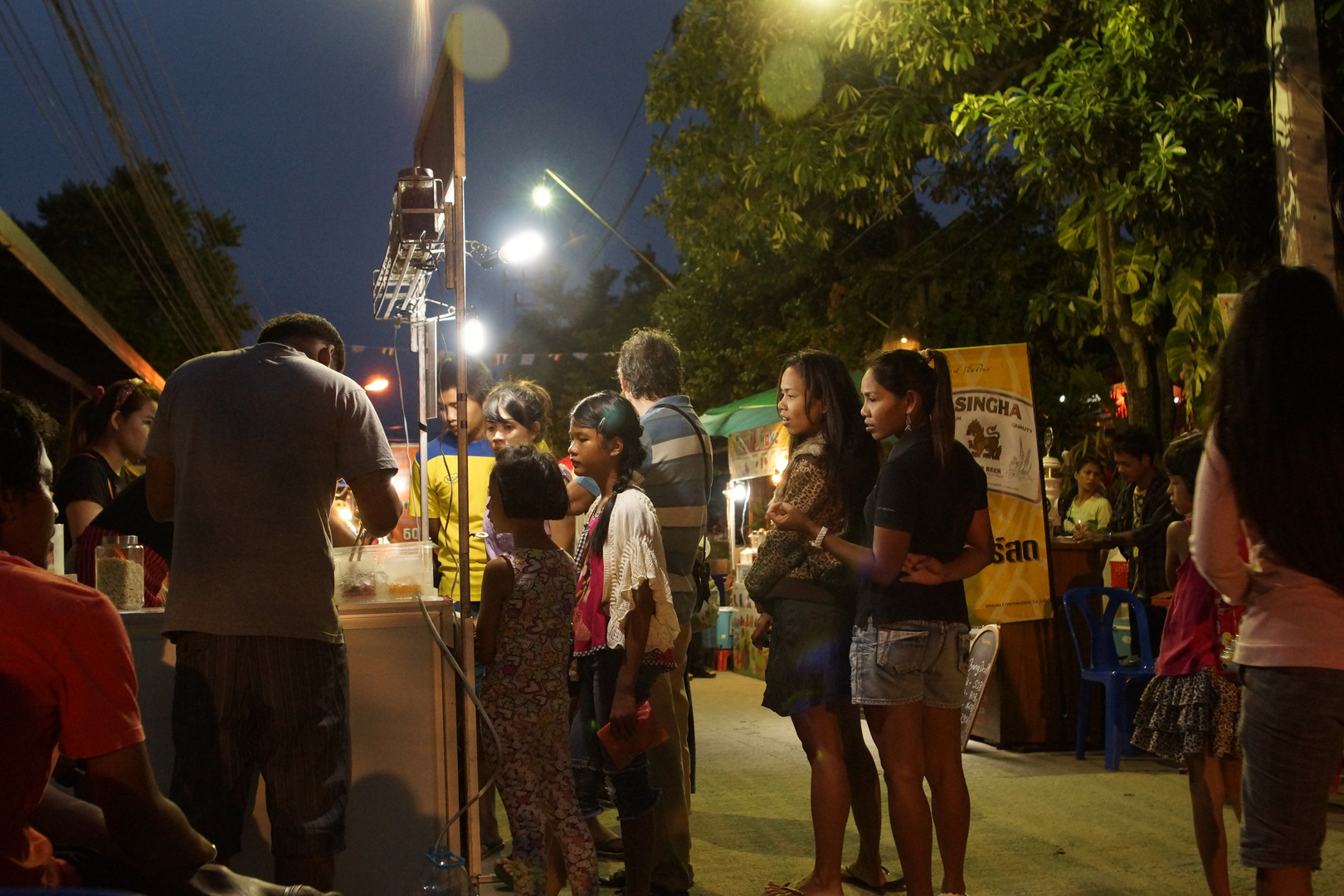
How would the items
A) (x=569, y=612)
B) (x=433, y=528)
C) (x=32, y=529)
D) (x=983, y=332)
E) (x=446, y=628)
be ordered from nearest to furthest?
(x=32, y=529) < (x=446, y=628) < (x=569, y=612) < (x=433, y=528) < (x=983, y=332)

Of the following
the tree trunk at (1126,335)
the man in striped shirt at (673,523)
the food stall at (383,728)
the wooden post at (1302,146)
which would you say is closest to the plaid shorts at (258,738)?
the food stall at (383,728)

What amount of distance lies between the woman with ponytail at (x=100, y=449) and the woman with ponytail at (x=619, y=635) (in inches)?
68.8

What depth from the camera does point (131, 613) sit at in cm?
330

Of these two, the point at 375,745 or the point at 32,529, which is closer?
the point at 32,529

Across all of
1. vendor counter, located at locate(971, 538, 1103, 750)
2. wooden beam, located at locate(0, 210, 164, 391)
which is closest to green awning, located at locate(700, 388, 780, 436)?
vendor counter, located at locate(971, 538, 1103, 750)

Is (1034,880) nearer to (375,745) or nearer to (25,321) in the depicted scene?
(375,745)

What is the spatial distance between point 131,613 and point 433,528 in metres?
1.98

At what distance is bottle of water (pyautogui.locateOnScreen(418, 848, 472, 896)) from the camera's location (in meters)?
3.32

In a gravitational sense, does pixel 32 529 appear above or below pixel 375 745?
above

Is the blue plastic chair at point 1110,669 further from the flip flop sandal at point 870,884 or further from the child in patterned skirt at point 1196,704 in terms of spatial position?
the flip flop sandal at point 870,884

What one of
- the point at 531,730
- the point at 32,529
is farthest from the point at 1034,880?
the point at 32,529

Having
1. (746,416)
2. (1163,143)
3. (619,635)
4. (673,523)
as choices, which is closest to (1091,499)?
(1163,143)

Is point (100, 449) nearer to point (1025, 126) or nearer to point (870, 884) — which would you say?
point (870, 884)

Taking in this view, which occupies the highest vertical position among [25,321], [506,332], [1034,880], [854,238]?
[506,332]
